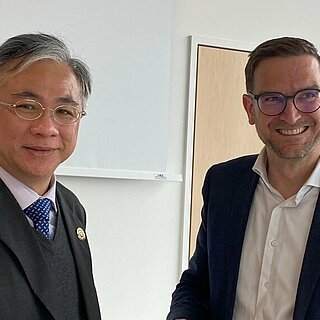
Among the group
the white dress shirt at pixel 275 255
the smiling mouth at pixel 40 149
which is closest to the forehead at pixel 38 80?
the smiling mouth at pixel 40 149

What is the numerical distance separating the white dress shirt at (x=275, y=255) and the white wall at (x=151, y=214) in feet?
5.51

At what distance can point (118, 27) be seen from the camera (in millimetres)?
3223

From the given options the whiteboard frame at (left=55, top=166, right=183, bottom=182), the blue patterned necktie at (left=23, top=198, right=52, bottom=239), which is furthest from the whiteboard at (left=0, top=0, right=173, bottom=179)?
the blue patterned necktie at (left=23, top=198, right=52, bottom=239)

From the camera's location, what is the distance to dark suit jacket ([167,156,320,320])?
1.62 m

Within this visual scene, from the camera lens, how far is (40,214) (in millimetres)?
1432

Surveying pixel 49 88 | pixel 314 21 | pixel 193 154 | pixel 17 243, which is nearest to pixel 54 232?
pixel 17 243

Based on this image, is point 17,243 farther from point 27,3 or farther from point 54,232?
point 27,3

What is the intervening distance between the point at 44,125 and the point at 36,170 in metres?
0.11

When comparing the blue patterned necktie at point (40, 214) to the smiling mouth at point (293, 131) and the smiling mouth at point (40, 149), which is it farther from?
the smiling mouth at point (293, 131)

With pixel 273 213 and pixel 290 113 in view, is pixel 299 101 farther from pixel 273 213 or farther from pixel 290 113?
pixel 273 213

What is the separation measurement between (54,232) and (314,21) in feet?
9.52

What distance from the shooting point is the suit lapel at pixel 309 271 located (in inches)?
58.0

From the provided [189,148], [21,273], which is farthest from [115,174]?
[21,273]

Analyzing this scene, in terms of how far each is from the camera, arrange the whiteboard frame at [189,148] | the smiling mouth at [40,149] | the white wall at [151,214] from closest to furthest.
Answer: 1. the smiling mouth at [40,149]
2. the white wall at [151,214]
3. the whiteboard frame at [189,148]
